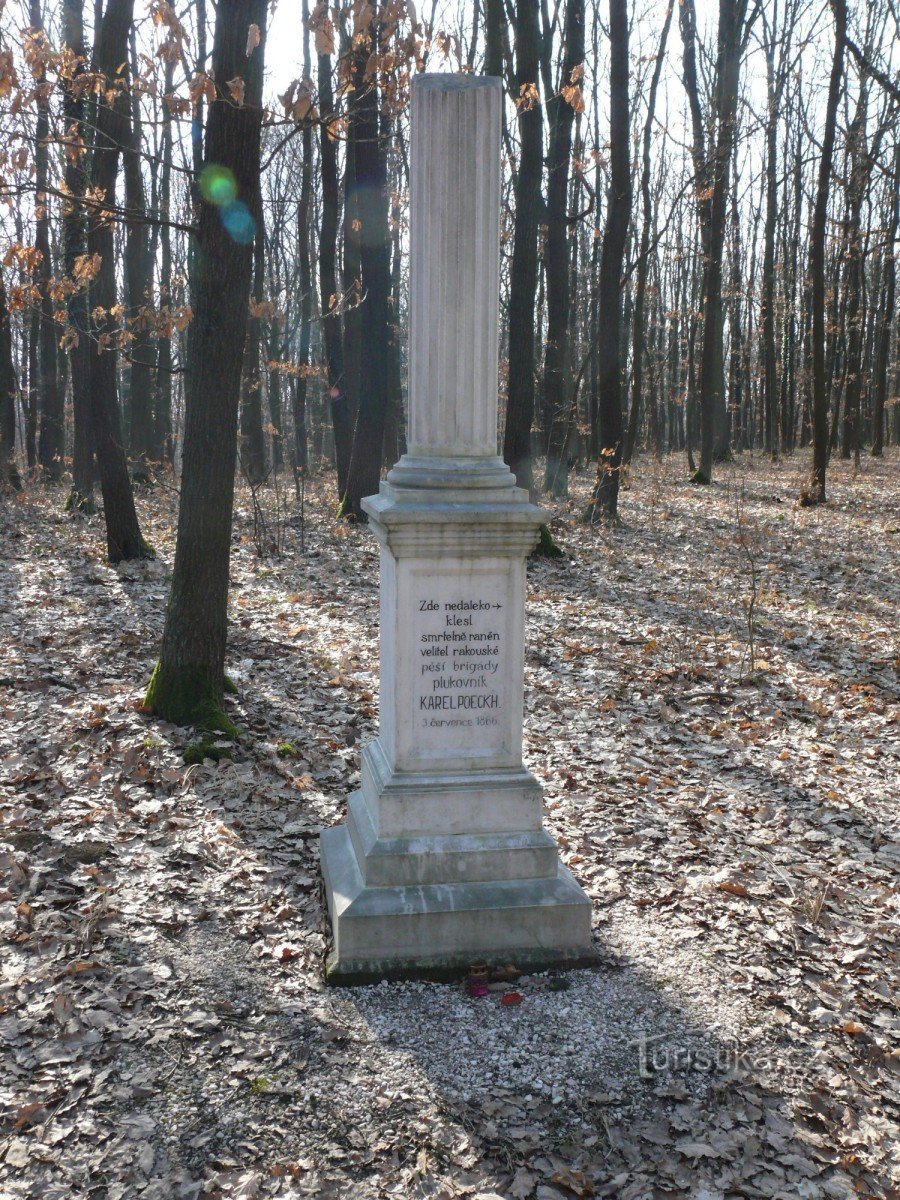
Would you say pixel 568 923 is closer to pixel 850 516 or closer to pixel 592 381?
pixel 850 516

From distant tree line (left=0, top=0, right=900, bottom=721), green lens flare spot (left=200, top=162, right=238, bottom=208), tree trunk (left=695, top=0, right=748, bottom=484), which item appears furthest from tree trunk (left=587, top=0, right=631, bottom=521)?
green lens flare spot (left=200, top=162, right=238, bottom=208)

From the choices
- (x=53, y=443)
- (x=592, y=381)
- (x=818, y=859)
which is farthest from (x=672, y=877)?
(x=592, y=381)

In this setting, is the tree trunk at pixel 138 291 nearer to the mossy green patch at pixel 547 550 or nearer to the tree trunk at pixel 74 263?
the tree trunk at pixel 74 263

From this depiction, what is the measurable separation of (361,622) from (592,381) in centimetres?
2438

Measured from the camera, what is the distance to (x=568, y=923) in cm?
449

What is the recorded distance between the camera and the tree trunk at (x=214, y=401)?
6551mm

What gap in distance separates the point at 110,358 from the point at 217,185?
603 centimetres

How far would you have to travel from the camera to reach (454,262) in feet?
14.5

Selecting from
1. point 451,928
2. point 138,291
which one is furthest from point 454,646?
point 138,291

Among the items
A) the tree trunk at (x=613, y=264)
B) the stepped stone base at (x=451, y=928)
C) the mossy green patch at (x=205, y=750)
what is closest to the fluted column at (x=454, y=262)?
the stepped stone base at (x=451, y=928)

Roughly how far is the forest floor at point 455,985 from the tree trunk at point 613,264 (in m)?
6.52

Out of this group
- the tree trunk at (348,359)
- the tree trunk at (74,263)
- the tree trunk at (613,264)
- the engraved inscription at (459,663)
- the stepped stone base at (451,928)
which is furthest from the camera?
the tree trunk at (348,359)

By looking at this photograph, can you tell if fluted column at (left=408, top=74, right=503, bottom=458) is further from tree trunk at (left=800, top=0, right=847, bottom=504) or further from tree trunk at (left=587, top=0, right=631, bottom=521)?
tree trunk at (left=800, top=0, right=847, bottom=504)

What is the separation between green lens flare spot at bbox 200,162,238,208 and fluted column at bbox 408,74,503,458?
247 cm
